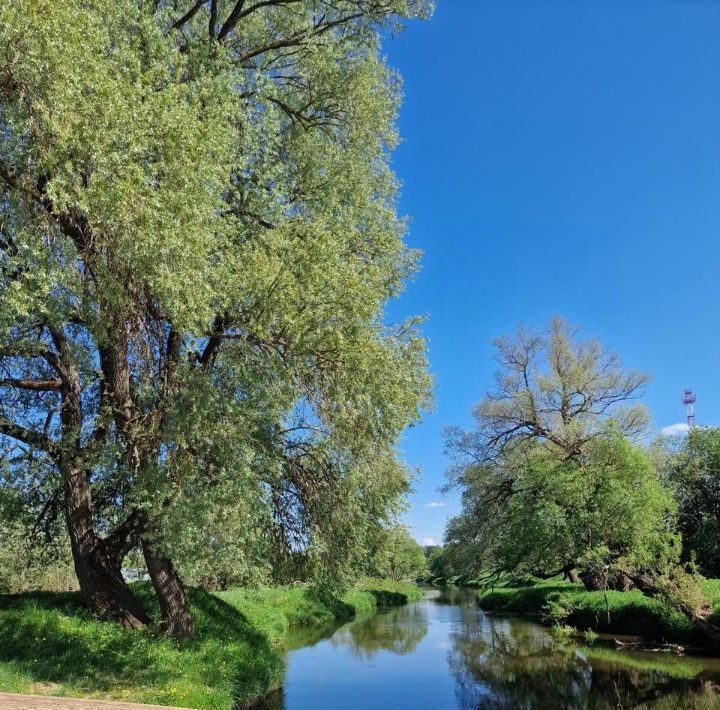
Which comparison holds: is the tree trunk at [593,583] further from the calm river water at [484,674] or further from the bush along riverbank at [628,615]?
the calm river water at [484,674]

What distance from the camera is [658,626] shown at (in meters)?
23.7

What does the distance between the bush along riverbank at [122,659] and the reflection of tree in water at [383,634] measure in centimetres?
981

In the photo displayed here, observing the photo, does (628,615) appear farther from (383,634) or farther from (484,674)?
(383,634)

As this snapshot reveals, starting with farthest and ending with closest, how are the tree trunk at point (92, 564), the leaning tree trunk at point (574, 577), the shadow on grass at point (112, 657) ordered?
1. the leaning tree trunk at point (574, 577)
2. the tree trunk at point (92, 564)
3. the shadow on grass at point (112, 657)

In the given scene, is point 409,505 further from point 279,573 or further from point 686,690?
point 686,690

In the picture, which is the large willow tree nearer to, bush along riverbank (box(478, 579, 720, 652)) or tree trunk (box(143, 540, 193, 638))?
tree trunk (box(143, 540, 193, 638))

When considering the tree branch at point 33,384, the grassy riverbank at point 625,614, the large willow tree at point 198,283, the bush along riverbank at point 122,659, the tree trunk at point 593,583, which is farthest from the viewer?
the tree trunk at point 593,583

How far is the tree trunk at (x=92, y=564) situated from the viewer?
1342 centimetres

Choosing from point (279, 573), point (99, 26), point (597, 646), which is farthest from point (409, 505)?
point (597, 646)

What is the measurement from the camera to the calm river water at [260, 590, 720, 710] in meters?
15.8

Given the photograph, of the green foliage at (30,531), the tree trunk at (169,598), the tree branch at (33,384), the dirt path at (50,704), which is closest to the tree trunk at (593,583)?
the tree trunk at (169,598)

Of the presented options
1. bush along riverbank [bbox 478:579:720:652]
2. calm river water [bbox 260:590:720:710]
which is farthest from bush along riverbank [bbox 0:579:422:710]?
bush along riverbank [bbox 478:579:720:652]

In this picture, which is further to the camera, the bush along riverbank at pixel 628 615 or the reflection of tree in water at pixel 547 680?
the bush along riverbank at pixel 628 615

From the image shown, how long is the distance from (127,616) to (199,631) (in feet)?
7.32
